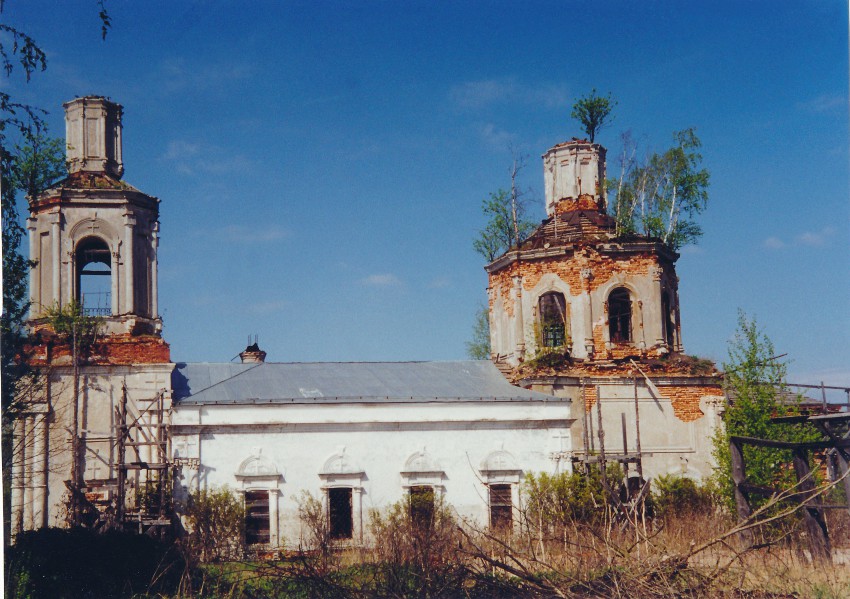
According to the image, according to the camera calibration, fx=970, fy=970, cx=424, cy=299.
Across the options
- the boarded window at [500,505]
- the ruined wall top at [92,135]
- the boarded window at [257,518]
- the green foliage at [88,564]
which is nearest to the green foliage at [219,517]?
the boarded window at [257,518]

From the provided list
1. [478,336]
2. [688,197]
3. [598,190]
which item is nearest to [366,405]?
[598,190]

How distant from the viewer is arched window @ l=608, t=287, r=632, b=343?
24.5 metres

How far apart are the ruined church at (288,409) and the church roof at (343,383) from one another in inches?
2.6

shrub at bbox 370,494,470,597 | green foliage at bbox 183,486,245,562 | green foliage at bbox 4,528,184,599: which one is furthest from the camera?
green foliage at bbox 183,486,245,562

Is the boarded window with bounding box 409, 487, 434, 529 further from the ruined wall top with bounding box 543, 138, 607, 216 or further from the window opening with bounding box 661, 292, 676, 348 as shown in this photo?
the ruined wall top with bounding box 543, 138, 607, 216

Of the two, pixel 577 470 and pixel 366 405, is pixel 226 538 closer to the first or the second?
pixel 366 405

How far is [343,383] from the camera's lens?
22.4 metres

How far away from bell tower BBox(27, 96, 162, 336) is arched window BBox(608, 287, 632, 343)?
11.1m

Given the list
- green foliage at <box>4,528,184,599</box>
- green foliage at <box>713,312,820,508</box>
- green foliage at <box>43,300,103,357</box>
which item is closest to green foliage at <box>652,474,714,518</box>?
green foliage at <box>713,312,820,508</box>

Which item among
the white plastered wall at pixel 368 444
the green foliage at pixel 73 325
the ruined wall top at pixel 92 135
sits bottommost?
the white plastered wall at pixel 368 444

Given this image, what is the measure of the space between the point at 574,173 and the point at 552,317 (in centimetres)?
427

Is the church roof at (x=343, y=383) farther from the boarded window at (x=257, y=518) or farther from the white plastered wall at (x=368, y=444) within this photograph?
the boarded window at (x=257, y=518)

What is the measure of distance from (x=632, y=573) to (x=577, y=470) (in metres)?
11.0

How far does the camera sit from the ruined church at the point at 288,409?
19.8m
